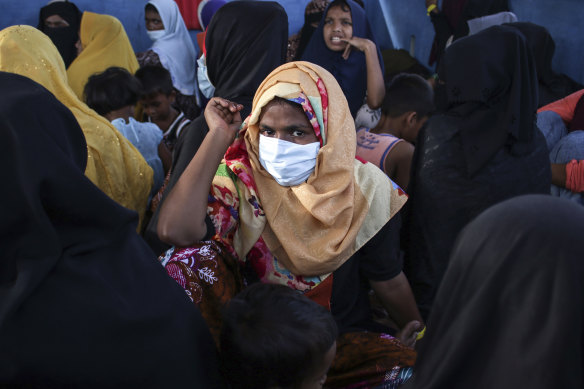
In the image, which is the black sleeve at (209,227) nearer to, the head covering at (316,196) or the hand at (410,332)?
the head covering at (316,196)

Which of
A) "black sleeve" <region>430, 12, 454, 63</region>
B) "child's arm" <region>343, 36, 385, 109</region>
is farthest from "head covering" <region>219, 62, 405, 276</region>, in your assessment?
"black sleeve" <region>430, 12, 454, 63</region>

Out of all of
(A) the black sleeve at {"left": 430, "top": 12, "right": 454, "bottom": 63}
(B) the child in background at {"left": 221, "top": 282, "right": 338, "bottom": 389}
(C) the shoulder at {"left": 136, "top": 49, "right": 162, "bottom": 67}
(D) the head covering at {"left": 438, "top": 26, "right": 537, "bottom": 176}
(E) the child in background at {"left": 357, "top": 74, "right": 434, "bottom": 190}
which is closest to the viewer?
(B) the child in background at {"left": 221, "top": 282, "right": 338, "bottom": 389}

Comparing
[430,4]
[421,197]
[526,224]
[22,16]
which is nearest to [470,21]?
[430,4]

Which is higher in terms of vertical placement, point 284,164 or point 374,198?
point 284,164

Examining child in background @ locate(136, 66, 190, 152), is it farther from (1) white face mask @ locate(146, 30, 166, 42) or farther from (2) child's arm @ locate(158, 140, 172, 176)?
(1) white face mask @ locate(146, 30, 166, 42)

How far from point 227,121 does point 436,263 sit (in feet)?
3.84

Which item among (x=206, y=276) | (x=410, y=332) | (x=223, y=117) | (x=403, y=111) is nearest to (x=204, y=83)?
(x=403, y=111)

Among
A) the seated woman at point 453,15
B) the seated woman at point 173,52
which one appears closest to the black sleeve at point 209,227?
the seated woman at point 173,52

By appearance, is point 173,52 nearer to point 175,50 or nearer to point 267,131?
point 175,50

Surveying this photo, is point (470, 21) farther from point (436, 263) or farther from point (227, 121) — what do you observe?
point (227, 121)

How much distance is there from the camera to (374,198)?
68.1 inches

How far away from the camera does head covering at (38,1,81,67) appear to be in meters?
4.48

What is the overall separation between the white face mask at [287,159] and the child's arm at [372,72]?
1.71m

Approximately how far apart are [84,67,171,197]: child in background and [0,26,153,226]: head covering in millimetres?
367
